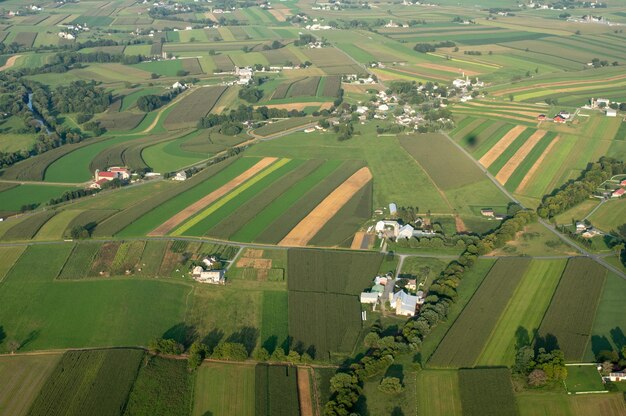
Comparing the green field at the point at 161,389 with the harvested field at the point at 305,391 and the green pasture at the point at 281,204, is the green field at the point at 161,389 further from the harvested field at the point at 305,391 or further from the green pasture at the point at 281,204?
the green pasture at the point at 281,204

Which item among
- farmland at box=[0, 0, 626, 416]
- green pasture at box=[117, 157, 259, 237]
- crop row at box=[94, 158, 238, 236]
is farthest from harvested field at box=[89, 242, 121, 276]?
crop row at box=[94, 158, 238, 236]

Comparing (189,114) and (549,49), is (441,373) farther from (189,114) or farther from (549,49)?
(549,49)

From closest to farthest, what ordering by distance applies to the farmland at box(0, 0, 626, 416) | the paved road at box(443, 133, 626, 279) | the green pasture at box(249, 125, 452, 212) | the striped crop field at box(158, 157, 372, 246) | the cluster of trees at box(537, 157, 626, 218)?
the farmland at box(0, 0, 626, 416), the paved road at box(443, 133, 626, 279), the striped crop field at box(158, 157, 372, 246), the cluster of trees at box(537, 157, 626, 218), the green pasture at box(249, 125, 452, 212)

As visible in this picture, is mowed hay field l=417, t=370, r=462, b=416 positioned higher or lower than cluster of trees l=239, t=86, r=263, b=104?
higher

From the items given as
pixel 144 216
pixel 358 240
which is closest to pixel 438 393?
pixel 358 240

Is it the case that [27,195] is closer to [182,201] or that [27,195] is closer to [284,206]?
→ [182,201]

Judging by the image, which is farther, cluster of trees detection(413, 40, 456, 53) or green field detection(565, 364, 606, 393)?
cluster of trees detection(413, 40, 456, 53)

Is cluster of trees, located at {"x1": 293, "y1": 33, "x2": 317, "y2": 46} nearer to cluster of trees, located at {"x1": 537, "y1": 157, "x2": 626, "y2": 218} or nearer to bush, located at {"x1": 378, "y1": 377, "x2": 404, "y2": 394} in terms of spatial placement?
cluster of trees, located at {"x1": 537, "y1": 157, "x2": 626, "y2": 218}

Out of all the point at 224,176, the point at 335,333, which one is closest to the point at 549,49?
the point at 224,176
